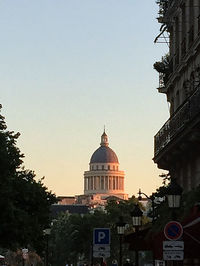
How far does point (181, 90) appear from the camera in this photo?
1521 inches

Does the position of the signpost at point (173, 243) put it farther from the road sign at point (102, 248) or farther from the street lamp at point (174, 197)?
the road sign at point (102, 248)

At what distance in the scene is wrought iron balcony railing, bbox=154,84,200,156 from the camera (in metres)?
30.1

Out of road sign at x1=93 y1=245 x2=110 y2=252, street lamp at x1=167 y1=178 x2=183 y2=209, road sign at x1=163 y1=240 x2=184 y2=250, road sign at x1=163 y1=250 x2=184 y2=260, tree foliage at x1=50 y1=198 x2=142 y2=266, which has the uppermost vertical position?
tree foliage at x1=50 y1=198 x2=142 y2=266

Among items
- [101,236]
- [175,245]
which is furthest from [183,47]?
[175,245]

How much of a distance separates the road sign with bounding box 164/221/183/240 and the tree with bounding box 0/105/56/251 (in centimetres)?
2503

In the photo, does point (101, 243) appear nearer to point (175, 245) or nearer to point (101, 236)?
point (101, 236)

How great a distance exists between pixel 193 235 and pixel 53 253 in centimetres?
11927

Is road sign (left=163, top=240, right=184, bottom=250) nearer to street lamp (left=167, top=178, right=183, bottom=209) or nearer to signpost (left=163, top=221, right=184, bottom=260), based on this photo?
signpost (left=163, top=221, right=184, bottom=260)

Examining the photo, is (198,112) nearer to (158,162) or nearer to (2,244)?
(158,162)

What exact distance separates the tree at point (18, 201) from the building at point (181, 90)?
27.6 ft

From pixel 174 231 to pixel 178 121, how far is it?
49.7 feet

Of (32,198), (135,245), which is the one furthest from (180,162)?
(32,198)

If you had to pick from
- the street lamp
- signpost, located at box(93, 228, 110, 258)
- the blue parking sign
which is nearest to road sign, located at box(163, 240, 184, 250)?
the street lamp

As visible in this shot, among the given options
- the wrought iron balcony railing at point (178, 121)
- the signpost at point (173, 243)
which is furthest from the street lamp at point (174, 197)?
the wrought iron balcony railing at point (178, 121)
